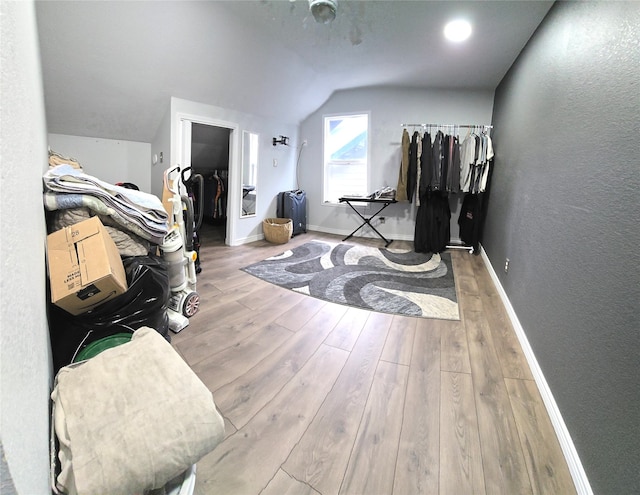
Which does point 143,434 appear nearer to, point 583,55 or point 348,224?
point 583,55

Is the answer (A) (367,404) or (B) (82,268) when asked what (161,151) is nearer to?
(B) (82,268)

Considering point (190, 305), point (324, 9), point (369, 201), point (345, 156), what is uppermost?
point (324, 9)

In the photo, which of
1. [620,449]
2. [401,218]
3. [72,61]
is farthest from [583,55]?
[72,61]

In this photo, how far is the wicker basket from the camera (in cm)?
412

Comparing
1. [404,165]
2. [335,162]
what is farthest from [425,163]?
[335,162]

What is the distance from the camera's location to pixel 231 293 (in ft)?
7.86

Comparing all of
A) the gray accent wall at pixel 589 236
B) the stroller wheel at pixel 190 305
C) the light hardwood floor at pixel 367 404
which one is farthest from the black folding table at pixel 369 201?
the stroller wheel at pixel 190 305

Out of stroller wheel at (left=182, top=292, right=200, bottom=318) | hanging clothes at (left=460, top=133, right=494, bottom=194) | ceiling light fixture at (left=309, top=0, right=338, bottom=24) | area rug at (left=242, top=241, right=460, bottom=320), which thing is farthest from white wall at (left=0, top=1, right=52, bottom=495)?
hanging clothes at (left=460, top=133, right=494, bottom=194)

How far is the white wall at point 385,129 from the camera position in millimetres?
4191

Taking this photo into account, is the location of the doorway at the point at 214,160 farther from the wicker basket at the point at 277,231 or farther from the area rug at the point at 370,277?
the area rug at the point at 370,277

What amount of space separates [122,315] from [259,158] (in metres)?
3.47

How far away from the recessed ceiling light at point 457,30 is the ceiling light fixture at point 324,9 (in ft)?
3.44

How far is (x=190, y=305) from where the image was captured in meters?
1.91

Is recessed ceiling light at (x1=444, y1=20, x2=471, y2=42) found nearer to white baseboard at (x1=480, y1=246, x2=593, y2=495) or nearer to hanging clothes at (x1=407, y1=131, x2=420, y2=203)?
hanging clothes at (x1=407, y1=131, x2=420, y2=203)
